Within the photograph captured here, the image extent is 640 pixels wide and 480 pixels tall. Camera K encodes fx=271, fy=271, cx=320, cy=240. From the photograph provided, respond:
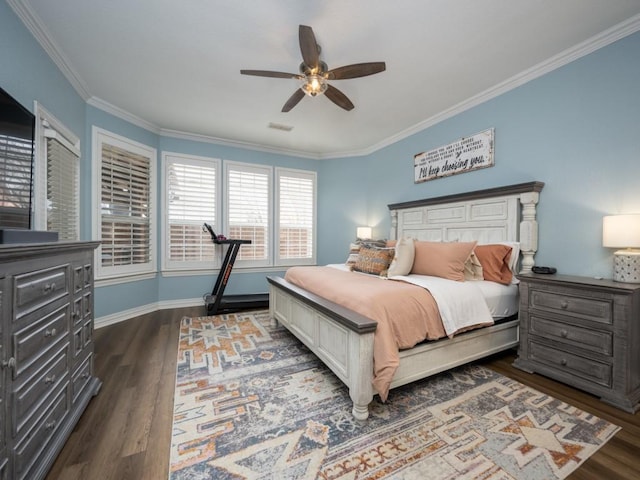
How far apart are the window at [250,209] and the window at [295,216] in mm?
236

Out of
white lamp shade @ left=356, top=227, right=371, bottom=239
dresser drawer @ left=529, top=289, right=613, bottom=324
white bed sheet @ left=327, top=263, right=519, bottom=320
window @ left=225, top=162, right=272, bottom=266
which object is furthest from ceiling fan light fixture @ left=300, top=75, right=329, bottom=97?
white lamp shade @ left=356, top=227, right=371, bottom=239

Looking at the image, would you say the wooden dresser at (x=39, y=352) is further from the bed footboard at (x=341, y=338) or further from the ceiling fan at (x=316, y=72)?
the ceiling fan at (x=316, y=72)

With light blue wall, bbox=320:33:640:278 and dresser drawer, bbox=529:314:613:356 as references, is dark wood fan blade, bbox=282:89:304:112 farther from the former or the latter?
dresser drawer, bbox=529:314:613:356

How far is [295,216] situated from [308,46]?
11.5 ft

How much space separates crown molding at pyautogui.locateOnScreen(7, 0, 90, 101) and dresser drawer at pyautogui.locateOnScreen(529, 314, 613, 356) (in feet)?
15.1

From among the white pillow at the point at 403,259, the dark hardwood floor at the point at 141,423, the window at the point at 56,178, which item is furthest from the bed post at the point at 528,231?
the window at the point at 56,178

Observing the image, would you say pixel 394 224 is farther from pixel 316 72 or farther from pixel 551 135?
pixel 316 72

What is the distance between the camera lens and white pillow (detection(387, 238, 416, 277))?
2736 millimetres

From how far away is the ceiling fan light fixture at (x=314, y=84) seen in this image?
223 centimetres

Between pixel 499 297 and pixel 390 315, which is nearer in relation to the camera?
pixel 390 315

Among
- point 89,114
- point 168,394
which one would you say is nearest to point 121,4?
point 89,114

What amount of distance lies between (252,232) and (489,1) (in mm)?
4139

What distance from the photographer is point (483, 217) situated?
311cm

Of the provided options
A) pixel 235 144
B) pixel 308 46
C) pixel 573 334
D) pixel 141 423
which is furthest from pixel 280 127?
pixel 573 334
